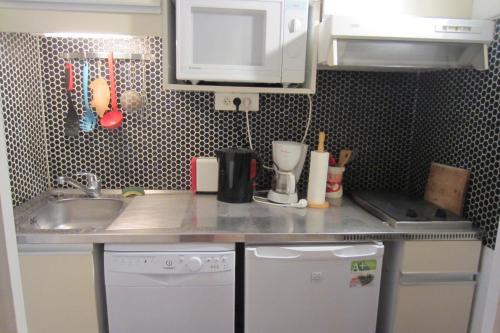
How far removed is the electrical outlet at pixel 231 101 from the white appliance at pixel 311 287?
77cm

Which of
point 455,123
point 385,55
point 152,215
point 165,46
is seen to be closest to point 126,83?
point 165,46

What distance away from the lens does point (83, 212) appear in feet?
5.67

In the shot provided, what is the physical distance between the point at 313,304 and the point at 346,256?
0.23 meters

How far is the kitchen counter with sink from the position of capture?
1251 millimetres

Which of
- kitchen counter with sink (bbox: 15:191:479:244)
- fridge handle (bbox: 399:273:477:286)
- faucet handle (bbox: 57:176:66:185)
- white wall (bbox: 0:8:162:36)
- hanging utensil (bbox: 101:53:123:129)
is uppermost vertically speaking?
white wall (bbox: 0:8:162:36)

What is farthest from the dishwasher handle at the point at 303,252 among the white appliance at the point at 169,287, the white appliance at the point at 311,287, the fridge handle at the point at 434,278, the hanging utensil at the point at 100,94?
the hanging utensil at the point at 100,94

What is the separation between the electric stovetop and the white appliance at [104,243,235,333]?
0.68 metres

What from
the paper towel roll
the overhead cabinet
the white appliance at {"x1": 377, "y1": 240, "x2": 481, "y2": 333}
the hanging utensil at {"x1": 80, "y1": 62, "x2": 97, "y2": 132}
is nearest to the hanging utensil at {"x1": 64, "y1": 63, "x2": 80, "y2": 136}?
the hanging utensil at {"x1": 80, "y1": 62, "x2": 97, "y2": 132}

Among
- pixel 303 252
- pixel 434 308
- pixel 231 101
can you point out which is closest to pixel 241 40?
pixel 231 101

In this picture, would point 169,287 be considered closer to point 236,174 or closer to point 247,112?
point 236,174

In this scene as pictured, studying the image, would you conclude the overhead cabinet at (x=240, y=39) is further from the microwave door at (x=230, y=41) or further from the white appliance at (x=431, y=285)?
the white appliance at (x=431, y=285)

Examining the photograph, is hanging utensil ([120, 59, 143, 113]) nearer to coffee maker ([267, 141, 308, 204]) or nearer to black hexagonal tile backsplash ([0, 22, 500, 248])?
black hexagonal tile backsplash ([0, 22, 500, 248])

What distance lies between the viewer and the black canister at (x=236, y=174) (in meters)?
1.57

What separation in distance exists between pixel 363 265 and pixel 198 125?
3.38 feet
